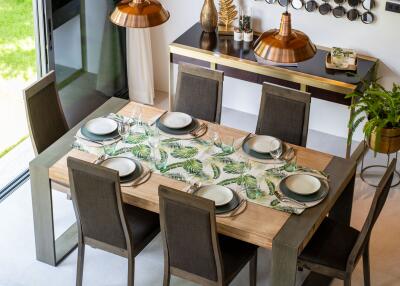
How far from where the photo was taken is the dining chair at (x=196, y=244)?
12.8ft

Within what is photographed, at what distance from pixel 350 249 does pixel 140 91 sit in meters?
2.85

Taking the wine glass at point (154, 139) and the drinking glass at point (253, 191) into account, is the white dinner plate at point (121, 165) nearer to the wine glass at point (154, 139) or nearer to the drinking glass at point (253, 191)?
the wine glass at point (154, 139)

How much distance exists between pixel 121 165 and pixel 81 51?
6.14ft

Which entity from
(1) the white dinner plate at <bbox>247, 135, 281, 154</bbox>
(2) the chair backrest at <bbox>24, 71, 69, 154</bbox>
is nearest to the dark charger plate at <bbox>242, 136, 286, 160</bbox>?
(1) the white dinner plate at <bbox>247, 135, 281, 154</bbox>

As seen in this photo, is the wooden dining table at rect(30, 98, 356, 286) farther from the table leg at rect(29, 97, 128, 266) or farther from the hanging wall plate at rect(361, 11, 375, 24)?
the hanging wall plate at rect(361, 11, 375, 24)

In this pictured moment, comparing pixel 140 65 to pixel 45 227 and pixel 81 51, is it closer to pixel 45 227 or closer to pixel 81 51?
pixel 81 51

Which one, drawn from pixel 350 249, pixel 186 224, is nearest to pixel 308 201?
pixel 350 249

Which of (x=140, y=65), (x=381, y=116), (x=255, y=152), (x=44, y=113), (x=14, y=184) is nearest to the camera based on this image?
(x=255, y=152)

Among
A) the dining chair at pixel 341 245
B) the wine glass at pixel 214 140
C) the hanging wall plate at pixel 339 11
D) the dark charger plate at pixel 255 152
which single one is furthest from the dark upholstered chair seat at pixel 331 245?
the hanging wall plate at pixel 339 11

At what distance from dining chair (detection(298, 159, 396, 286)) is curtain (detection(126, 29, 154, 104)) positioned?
2.55 meters

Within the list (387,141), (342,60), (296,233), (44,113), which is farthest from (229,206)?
(342,60)

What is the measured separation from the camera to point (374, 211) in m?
4.05

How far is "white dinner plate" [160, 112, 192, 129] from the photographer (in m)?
4.88

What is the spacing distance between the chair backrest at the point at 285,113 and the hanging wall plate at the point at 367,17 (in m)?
1.11
